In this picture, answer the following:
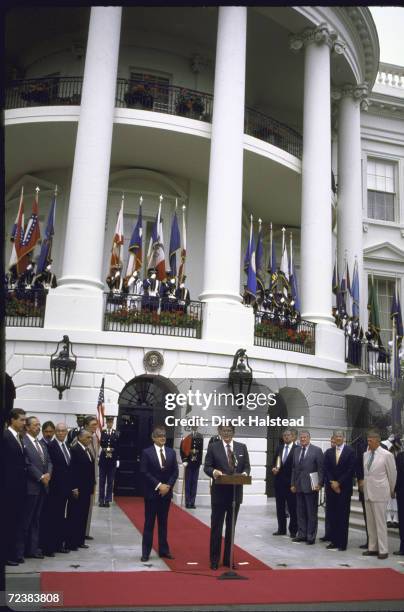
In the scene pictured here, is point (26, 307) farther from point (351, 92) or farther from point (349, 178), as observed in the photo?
point (351, 92)

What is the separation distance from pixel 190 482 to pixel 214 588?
699cm

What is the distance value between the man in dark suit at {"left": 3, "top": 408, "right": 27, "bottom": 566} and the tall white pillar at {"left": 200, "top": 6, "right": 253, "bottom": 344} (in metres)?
8.02

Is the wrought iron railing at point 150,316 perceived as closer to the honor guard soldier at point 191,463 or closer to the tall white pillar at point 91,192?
the tall white pillar at point 91,192

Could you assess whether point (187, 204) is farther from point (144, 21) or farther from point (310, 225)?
point (144, 21)

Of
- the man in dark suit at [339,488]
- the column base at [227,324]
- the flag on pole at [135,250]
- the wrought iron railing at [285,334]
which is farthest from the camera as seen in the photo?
the wrought iron railing at [285,334]

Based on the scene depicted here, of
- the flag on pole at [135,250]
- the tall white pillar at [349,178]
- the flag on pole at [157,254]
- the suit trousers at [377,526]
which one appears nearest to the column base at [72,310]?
→ the flag on pole at [135,250]

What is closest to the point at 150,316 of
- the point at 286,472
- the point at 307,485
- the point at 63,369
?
the point at 63,369

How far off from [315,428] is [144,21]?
1316 centimetres

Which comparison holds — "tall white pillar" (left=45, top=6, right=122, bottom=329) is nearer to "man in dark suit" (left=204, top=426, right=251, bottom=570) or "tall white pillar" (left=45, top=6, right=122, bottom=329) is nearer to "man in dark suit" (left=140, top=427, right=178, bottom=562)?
"man in dark suit" (left=140, top=427, right=178, bottom=562)

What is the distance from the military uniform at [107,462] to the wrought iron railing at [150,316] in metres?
2.70

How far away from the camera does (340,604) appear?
6348 mm

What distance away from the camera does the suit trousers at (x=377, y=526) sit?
9164 mm

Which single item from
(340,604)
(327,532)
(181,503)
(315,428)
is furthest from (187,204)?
(340,604)

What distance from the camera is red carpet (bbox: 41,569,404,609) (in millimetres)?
6230
